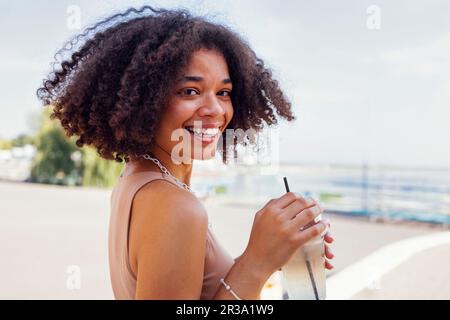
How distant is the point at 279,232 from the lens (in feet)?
2.35

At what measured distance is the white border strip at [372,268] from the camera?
3484 millimetres

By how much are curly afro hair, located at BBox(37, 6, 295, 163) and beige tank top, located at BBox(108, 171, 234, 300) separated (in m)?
0.09

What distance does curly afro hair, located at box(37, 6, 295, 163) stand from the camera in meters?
0.86

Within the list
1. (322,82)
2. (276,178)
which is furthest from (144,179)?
(322,82)

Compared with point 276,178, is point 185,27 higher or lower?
higher

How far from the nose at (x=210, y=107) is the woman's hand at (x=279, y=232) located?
196mm

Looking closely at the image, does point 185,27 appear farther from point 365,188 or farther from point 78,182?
point 78,182

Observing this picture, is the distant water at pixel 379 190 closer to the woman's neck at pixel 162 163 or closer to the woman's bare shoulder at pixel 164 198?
the woman's neck at pixel 162 163

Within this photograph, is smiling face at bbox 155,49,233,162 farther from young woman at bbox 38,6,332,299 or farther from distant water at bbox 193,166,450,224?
distant water at bbox 193,166,450,224

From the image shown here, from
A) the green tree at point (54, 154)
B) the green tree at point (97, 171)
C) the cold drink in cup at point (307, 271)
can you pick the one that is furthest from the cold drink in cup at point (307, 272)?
the green tree at point (54, 154)

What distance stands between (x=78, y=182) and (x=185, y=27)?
1160cm

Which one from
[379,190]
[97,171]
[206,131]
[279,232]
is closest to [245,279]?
[279,232]

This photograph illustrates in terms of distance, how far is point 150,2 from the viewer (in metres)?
1.04

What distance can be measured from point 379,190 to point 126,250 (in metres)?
7.34
